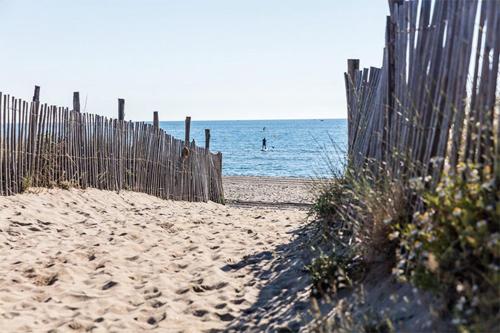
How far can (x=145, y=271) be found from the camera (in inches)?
205

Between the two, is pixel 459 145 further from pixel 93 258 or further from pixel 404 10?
pixel 93 258

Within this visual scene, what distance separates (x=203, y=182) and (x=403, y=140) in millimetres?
8677

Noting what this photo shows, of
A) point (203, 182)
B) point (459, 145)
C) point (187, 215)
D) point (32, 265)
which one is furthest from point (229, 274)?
point (203, 182)

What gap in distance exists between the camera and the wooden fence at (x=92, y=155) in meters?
8.49

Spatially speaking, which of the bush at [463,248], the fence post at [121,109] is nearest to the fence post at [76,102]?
the fence post at [121,109]

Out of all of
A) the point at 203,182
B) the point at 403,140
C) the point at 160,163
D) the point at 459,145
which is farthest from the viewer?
the point at 203,182

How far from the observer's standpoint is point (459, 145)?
3625 millimetres

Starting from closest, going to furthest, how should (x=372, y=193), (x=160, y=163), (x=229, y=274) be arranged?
(x=372, y=193) < (x=229, y=274) < (x=160, y=163)

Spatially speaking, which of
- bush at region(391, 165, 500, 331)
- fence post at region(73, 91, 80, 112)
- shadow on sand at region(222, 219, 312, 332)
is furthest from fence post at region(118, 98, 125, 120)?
bush at region(391, 165, 500, 331)

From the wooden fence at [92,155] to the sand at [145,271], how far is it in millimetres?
731

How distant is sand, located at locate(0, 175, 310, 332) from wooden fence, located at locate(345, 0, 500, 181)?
1.16 metres

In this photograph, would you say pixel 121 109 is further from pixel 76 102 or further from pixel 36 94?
pixel 36 94

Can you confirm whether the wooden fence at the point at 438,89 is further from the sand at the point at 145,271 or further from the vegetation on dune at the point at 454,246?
the sand at the point at 145,271

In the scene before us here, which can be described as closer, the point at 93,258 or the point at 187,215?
the point at 93,258
